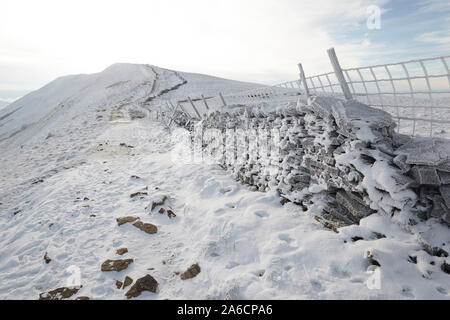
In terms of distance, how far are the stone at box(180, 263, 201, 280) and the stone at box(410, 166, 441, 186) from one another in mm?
3466

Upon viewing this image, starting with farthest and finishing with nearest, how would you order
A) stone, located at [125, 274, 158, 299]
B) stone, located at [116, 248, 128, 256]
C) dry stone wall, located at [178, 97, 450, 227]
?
stone, located at [116, 248, 128, 256] → stone, located at [125, 274, 158, 299] → dry stone wall, located at [178, 97, 450, 227]

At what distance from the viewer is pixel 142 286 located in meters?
3.70

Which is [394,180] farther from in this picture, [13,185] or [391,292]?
[13,185]

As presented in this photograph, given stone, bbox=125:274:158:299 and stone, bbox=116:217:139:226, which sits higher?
stone, bbox=116:217:139:226

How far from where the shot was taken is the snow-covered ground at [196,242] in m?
2.96

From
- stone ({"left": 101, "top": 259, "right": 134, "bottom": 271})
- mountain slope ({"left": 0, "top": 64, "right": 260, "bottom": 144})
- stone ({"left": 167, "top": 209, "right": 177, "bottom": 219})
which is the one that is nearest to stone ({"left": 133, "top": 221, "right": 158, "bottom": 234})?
stone ({"left": 167, "top": 209, "right": 177, "bottom": 219})

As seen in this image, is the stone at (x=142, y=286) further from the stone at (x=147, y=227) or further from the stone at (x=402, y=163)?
the stone at (x=402, y=163)

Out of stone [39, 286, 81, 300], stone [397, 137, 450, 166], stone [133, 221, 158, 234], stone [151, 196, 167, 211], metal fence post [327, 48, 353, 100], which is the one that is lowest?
stone [39, 286, 81, 300]

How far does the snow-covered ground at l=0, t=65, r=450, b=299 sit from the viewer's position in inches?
116

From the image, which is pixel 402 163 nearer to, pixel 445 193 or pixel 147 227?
pixel 445 193

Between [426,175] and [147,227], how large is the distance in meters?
5.08

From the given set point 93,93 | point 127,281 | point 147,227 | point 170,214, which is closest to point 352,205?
point 127,281

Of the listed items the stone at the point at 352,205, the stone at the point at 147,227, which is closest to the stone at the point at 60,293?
the stone at the point at 147,227

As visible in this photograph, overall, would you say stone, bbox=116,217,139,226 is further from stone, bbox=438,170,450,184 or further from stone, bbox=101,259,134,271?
stone, bbox=438,170,450,184
